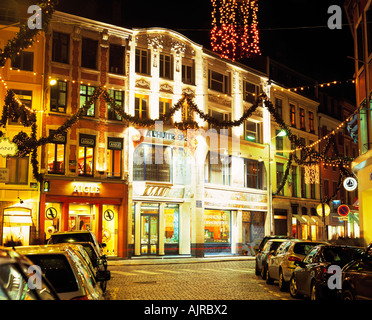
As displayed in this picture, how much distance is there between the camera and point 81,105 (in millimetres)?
33906

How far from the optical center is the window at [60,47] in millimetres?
33469

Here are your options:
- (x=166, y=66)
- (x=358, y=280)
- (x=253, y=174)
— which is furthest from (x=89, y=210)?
(x=358, y=280)

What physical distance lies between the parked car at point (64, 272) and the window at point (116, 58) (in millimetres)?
29274

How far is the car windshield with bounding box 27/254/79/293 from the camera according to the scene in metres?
6.93

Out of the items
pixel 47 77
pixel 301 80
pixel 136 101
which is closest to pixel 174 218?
pixel 136 101

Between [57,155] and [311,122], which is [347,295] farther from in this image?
[311,122]

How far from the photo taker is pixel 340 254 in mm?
13867

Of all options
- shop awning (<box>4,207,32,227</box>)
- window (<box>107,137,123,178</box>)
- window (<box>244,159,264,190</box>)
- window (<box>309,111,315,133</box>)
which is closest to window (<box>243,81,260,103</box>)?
window (<box>244,159,264,190</box>)

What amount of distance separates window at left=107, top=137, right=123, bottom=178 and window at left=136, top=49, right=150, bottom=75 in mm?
5367

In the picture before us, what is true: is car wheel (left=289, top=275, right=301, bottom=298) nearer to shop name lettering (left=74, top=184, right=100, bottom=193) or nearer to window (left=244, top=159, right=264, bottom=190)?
shop name lettering (left=74, top=184, right=100, bottom=193)

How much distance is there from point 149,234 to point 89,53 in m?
12.4
